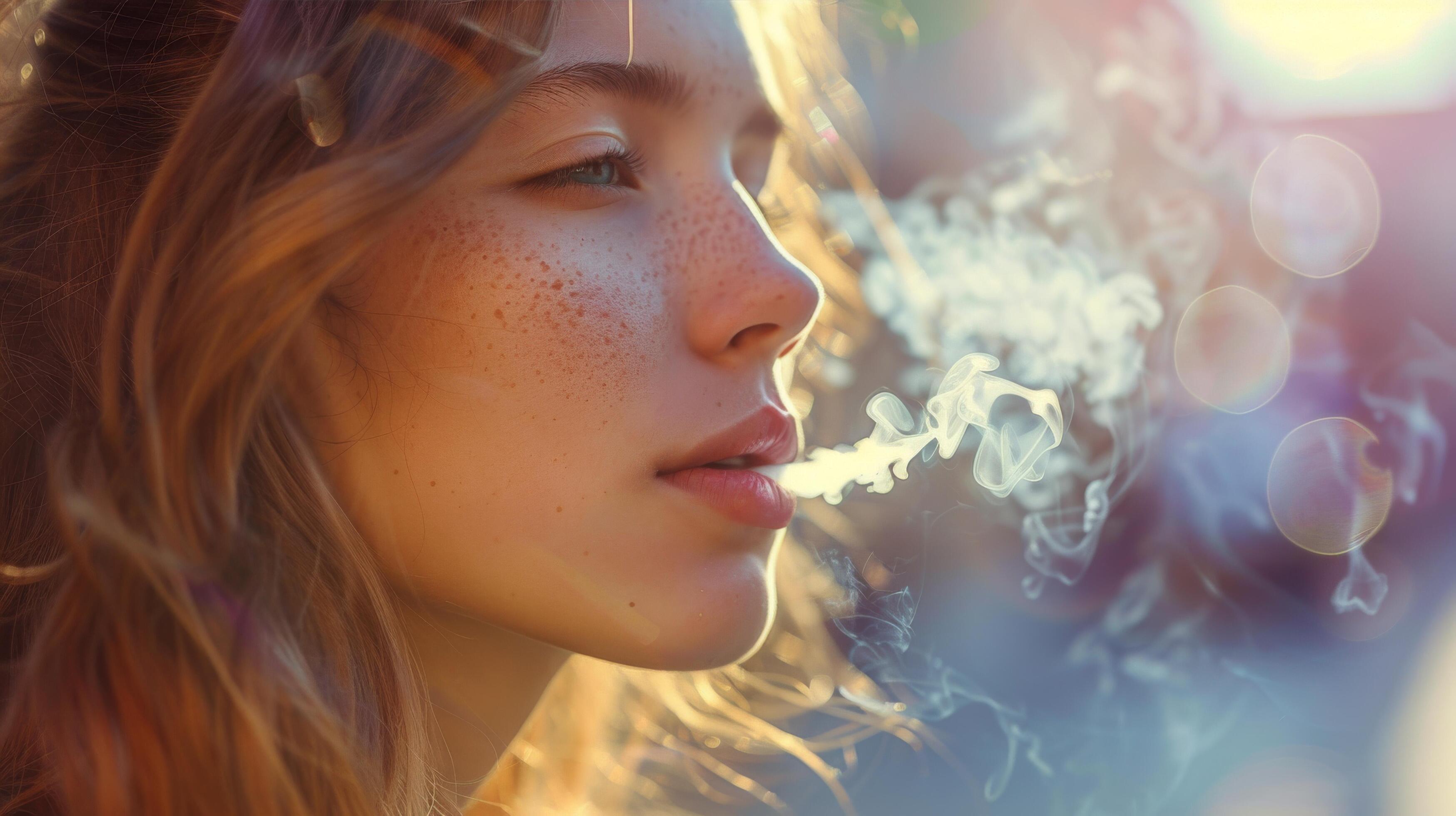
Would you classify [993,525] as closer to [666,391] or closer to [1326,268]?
[1326,268]

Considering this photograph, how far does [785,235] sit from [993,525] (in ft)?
6.33

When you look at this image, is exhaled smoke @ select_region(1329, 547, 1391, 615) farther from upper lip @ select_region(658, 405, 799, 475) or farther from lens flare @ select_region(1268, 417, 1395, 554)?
upper lip @ select_region(658, 405, 799, 475)

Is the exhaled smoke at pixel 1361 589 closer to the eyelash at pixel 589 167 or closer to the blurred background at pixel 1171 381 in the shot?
the blurred background at pixel 1171 381

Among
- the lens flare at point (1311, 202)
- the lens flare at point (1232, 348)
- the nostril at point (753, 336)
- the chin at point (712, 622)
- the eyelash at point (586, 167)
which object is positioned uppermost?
the lens flare at point (1311, 202)

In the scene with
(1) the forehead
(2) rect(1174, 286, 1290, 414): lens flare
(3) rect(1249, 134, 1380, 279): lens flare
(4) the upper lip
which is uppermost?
(3) rect(1249, 134, 1380, 279): lens flare

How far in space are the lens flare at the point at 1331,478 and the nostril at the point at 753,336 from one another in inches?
83.1

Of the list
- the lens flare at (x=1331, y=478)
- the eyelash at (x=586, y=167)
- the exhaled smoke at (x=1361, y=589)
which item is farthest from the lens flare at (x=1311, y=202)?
the eyelash at (x=586, y=167)

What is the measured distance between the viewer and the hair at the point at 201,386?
0.75 meters

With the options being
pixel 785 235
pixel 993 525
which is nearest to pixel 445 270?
pixel 785 235

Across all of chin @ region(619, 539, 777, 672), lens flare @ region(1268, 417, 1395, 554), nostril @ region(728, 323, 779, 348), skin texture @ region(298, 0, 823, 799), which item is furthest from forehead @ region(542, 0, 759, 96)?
lens flare @ region(1268, 417, 1395, 554)

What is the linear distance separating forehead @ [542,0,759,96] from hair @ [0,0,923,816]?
0.12 feet

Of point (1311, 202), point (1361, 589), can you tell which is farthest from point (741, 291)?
point (1361, 589)

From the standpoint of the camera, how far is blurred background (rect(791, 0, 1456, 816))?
2.13 meters

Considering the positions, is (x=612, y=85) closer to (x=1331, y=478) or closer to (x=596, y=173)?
(x=596, y=173)
